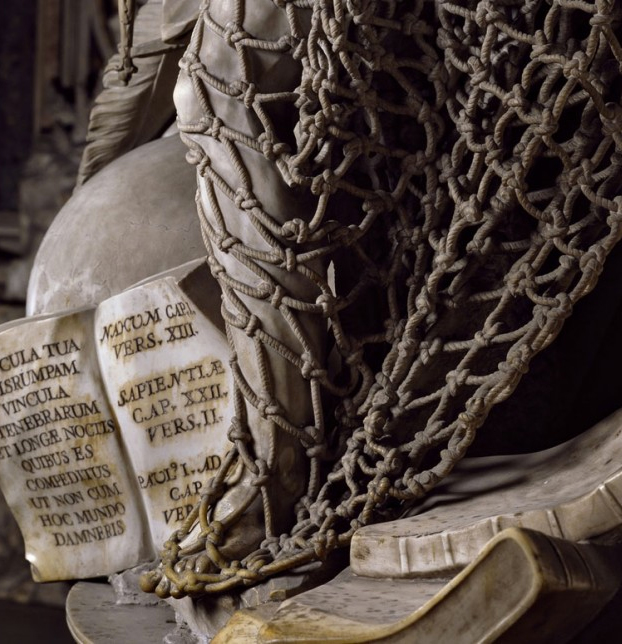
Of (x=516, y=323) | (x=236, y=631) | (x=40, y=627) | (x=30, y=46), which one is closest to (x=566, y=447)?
(x=516, y=323)

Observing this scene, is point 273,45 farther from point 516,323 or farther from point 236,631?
point 236,631

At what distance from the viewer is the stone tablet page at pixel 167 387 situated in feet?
3.62

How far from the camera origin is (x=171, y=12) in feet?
3.85

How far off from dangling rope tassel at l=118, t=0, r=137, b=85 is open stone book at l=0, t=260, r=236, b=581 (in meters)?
0.28

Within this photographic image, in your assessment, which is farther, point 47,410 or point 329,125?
point 47,410

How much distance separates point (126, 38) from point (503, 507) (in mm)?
680

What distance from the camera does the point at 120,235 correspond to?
1.23m

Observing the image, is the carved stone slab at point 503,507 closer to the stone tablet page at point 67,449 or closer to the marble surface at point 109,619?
the marble surface at point 109,619

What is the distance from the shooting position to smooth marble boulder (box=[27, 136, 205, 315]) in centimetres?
122

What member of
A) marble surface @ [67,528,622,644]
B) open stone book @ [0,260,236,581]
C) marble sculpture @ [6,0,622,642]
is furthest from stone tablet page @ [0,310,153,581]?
marble surface @ [67,528,622,644]

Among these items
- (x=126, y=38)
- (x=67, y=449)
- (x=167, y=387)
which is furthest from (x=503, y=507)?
(x=126, y=38)

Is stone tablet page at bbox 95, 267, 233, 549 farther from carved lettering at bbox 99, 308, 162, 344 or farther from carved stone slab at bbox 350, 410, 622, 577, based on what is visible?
carved stone slab at bbox 350, 410, 622, 577

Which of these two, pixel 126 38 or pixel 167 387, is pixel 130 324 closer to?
pixel 167 387

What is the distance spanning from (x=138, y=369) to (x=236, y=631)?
0.35 metres
